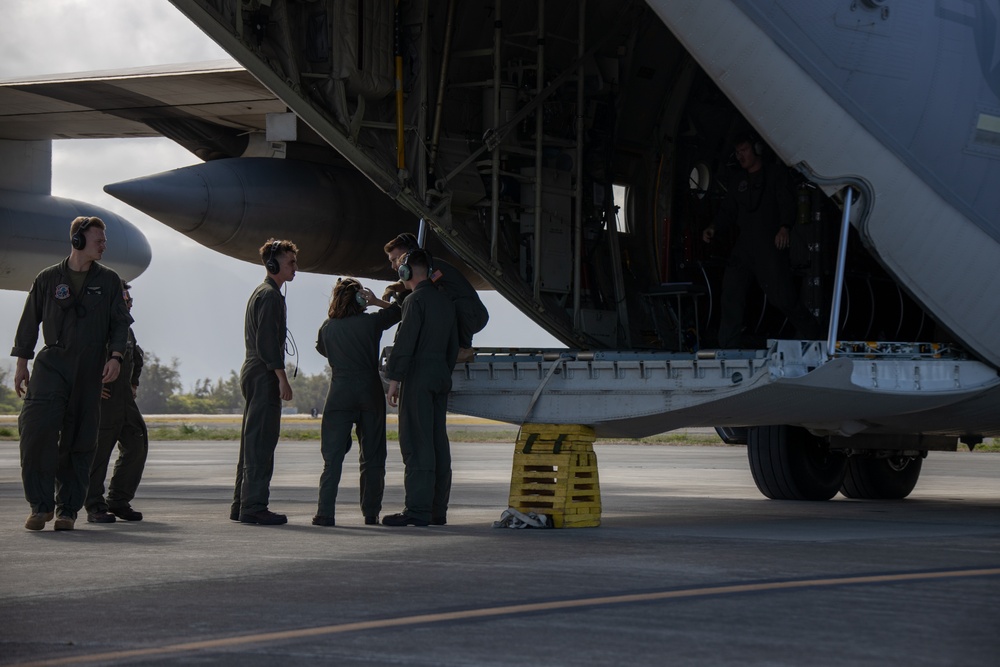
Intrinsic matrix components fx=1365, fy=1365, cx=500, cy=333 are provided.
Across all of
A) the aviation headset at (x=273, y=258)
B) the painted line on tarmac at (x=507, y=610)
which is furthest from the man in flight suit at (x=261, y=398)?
the painted line on tarmac at (x=507, y=610)

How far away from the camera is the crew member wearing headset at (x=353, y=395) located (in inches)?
387

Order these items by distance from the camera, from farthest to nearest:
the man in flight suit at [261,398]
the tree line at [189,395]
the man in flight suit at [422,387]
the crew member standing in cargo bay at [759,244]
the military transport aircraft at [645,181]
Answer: the tree line at [189,395], the crew member standing in cargo bay at [759,244], the man in flight suit at [261,398], the man in flight suit at [422,387], the military transport aircraft at [645,181]

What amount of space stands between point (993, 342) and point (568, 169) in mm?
4040

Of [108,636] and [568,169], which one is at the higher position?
[568,169]

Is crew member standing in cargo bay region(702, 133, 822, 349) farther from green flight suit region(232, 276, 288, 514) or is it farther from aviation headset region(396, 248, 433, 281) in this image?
green flight suit region(232, 276, 288, 514)

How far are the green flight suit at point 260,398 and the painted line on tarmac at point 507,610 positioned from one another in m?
4.66

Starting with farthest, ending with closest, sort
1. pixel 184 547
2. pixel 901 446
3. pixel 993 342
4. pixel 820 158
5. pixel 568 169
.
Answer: pixel 901 446, pixel 568 169, pixel 993 342, pixel 820 158, pixel 184 547

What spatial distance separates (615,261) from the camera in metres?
12.5

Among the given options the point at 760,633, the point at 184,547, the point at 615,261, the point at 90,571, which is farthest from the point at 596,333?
the point at 760,633

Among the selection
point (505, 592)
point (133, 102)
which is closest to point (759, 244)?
point (505, 592)

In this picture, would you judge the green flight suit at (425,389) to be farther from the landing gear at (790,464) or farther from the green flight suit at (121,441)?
the landing gear at (790,464)

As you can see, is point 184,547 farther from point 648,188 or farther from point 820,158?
point 648,188

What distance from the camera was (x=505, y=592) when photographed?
5762 millimetres

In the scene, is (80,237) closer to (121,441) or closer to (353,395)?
(121,441)
